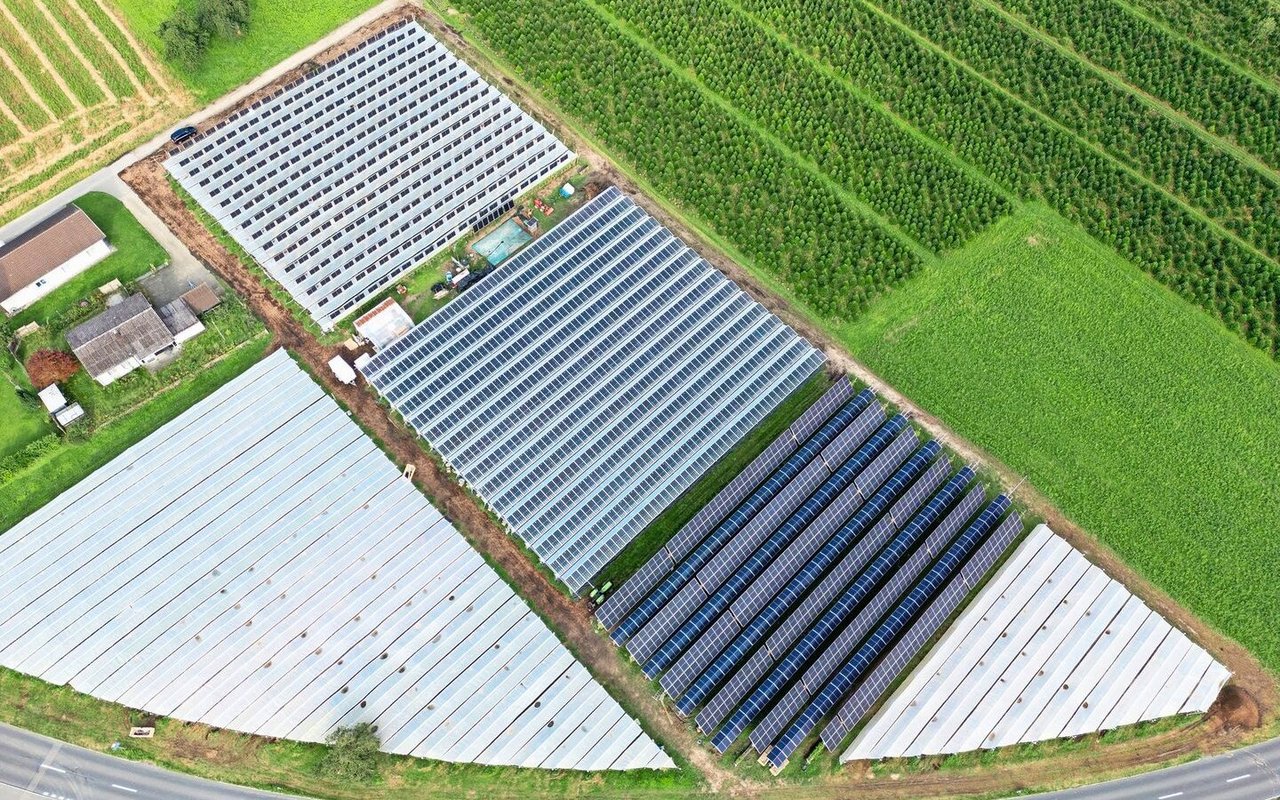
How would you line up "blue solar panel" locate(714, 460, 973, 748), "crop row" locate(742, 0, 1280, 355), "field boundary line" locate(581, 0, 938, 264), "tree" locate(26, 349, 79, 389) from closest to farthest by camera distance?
"blue solar panel" locate(714, 460, 973, 748), "tree" locate(26, 349, 79, 389), "crop row" locate(742, 0, 1280, 355), "field boundary line" locate(581, 0, 938, 264)

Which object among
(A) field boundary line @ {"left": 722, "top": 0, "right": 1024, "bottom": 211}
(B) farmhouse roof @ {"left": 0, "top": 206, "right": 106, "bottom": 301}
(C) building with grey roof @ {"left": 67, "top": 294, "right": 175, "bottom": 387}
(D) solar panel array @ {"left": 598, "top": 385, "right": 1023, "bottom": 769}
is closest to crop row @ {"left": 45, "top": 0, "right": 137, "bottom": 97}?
(B) farmhouse roof @ {"left": 0, "top": 206, "right": 106, "bottom": 301}

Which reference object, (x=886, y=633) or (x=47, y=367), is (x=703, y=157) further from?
(x=47, y=367)

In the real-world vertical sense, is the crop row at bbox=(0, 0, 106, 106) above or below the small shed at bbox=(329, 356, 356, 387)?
above

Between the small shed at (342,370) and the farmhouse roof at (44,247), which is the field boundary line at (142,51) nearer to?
the farmhouse roof at (44,247)

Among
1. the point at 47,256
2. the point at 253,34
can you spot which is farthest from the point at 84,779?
the point at 253,34

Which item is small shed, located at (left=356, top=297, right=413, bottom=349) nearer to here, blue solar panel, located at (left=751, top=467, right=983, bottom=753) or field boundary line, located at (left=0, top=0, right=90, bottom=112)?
field boundary line, located at (left=0, top=0, right=90, bottom=112)

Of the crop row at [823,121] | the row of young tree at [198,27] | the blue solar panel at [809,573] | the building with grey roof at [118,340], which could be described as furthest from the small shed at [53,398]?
the crop row at [823,121]
